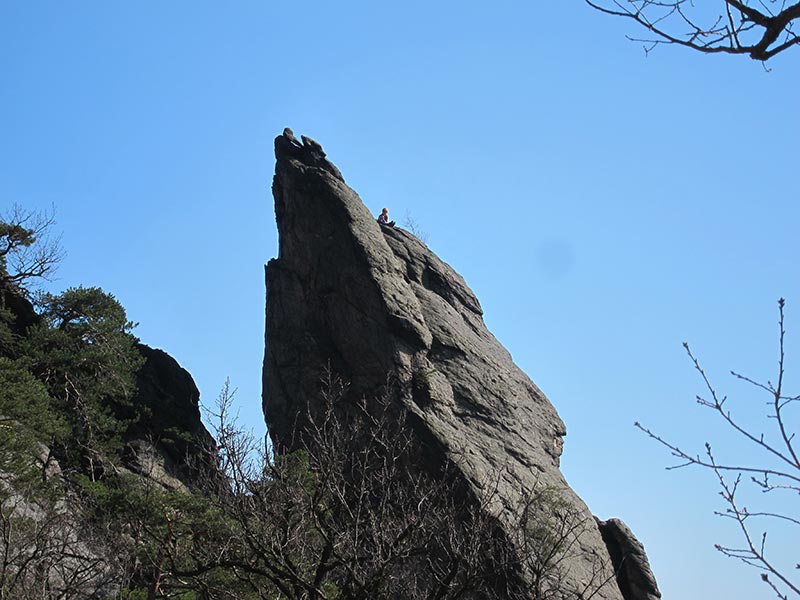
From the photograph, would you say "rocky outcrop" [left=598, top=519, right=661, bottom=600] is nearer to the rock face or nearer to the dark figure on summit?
the rock face

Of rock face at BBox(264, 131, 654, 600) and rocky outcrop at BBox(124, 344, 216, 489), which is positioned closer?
rocky outcrop at BBox(124, 344, 216, 489)

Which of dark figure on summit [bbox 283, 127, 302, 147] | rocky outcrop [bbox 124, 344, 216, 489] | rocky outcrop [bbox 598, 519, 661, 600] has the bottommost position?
rocky outcrop [bbox 124, 344, 216, 489]

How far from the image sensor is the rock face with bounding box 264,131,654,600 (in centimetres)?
2489

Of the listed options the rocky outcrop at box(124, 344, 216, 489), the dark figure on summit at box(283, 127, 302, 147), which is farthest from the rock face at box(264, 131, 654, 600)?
the rocky outcrop at box(124, 344, 216, 489)

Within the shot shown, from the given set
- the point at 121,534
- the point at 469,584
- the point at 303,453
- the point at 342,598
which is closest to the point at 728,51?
the point at 342,598

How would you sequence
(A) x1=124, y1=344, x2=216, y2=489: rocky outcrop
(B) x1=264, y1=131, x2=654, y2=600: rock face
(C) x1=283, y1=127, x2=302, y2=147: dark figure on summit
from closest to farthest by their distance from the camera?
(A) x1=124, y1=344, x2=216, y2=489: rocky outcrop → (B) x1=264, y1=131, x2=654, y2=600: rock face → (C) x1=283, y1=127, x2=302, y2=147: dark figure on summit

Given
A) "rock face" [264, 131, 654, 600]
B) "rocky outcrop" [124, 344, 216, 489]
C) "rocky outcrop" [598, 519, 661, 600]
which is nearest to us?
"rocky outcrop" [124, 344, 216, 489]

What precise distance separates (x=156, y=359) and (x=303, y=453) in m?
9.92

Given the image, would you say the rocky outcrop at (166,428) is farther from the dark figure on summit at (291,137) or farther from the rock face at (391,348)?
the dark figure on summit at (291,137)

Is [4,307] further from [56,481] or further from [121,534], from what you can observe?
[121,534]

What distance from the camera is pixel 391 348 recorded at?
85.6 ft

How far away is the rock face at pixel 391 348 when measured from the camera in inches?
980

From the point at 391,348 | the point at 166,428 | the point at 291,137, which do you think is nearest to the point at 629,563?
the point at 391,348

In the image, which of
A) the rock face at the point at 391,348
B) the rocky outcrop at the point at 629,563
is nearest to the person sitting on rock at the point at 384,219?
the rock face at the point at 391,348
